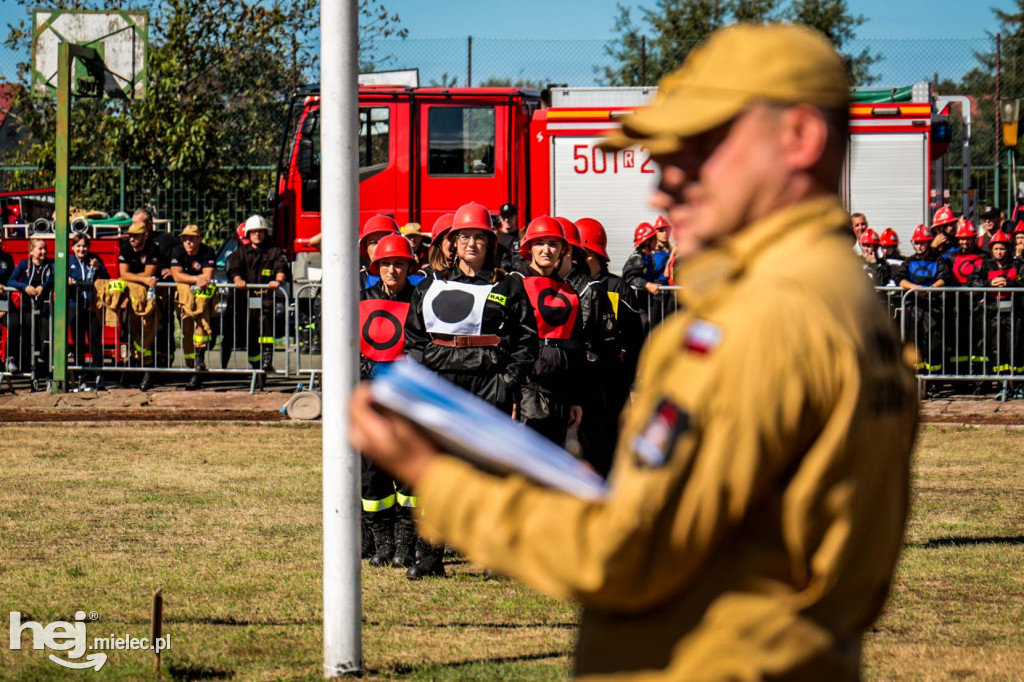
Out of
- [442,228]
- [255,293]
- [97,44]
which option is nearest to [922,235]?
[255,293]

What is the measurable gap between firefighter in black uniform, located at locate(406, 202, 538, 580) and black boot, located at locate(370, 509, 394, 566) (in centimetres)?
33

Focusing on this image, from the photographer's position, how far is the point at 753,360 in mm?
1619

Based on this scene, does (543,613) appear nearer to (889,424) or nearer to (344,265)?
(344,265)

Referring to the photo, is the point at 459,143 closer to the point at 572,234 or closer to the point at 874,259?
the point at 874,259

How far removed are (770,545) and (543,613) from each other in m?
5.10

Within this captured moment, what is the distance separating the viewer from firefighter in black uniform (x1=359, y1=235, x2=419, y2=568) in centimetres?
776

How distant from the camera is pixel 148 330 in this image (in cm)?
1537

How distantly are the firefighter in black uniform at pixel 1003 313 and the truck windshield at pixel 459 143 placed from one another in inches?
253

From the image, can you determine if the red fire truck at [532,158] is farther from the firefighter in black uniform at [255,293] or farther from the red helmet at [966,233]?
the red helmet at [966,233]

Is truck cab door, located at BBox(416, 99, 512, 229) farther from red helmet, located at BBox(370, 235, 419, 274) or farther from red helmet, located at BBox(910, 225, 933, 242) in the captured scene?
red helmet, located at BBox(370, 235, 419, 274)

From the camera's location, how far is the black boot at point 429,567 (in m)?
7.54

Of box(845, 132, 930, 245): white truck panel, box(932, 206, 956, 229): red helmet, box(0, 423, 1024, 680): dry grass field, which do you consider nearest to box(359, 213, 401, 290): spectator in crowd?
box(0, 423, 1024, 680): dry grass field

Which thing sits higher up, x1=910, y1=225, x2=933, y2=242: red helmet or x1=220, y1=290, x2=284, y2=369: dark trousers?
x1=910, y1=225, x2=933, y2=242: red helmet

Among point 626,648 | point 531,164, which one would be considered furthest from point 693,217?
point 531,164
